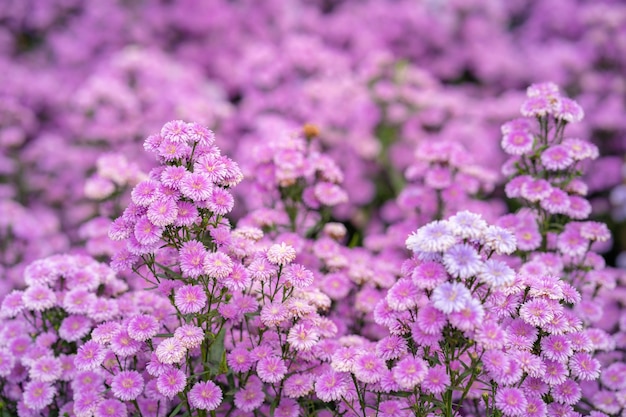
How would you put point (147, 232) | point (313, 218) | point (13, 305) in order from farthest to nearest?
point (313, 218) → point (13, 305) → point (147, 232)

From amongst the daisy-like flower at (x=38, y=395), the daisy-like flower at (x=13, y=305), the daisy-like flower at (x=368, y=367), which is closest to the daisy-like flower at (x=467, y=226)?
the daisy-like flower at (x=368, y=367)

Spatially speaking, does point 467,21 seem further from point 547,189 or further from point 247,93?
point 547,189

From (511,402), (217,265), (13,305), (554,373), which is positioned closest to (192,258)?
(217,265)

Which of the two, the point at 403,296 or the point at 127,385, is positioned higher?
the point at 403,296

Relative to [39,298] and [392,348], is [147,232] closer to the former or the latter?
[39,298]

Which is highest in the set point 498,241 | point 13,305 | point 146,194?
point 498,241

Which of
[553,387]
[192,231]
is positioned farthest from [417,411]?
[192,231]
